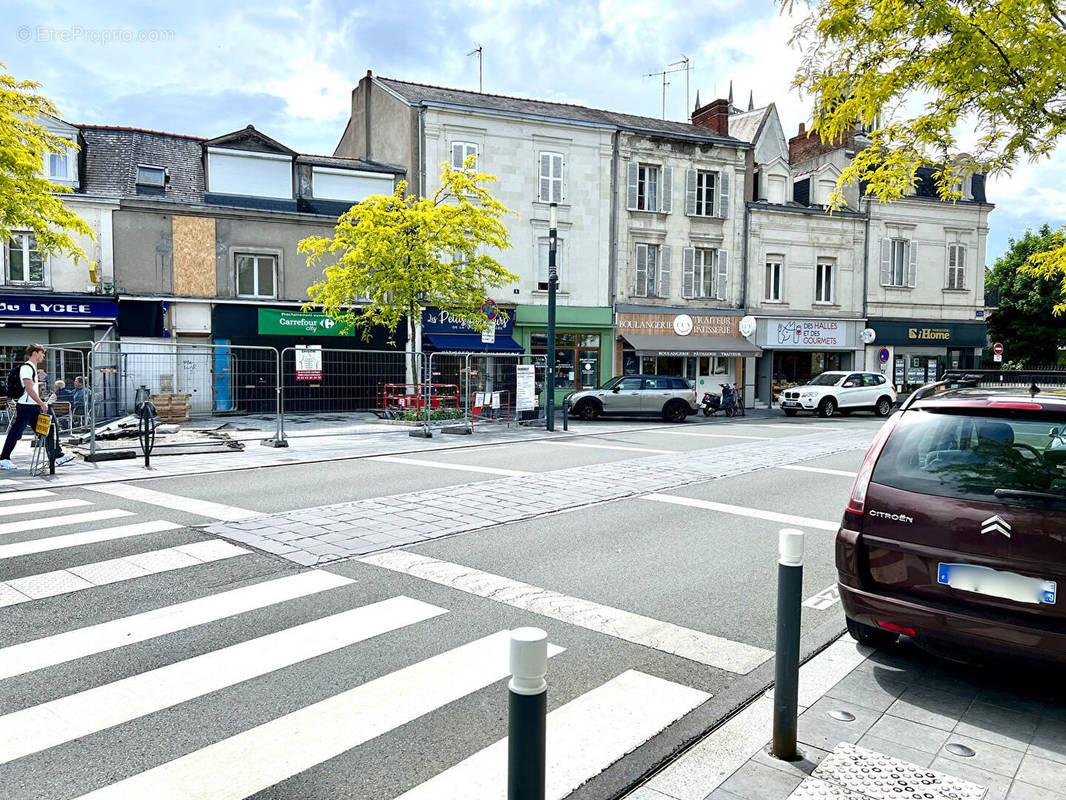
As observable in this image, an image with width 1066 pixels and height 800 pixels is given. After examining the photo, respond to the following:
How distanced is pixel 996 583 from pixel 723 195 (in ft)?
98.1

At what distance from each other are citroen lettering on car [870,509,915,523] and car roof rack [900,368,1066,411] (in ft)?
2.39

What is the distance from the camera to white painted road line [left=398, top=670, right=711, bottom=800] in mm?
3088

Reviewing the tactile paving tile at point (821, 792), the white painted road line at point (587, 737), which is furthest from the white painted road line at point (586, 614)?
the tactile paving tile at point (821, 792)

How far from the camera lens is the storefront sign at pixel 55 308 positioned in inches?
834

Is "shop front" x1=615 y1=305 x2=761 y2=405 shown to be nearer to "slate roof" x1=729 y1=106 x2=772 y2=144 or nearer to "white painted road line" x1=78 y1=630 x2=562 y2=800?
"slate roof" x1=729 y1=106 x2=772 y2=144

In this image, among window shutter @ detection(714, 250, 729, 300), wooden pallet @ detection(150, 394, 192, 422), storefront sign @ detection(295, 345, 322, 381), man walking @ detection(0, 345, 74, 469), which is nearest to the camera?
man walking @ detection(0, 345, 74, 469)

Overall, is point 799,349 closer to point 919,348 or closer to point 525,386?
point 919,348

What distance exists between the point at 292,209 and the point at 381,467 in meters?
15.8

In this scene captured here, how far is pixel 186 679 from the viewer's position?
13.3ft

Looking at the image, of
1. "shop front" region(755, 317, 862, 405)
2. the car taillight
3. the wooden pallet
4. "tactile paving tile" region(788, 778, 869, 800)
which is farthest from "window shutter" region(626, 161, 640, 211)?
"tactile paving tile" region(788, 778, 869, 800)

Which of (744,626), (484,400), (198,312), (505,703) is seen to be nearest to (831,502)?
(744,626)

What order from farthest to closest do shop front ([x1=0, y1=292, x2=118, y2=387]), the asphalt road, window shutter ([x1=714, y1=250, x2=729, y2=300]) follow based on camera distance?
window shutter ([x1=714, y1=250, x2=729, y2=300]) → shop front ([x1=0, y1=292, x2=118, y2=387]) → the asphalt road

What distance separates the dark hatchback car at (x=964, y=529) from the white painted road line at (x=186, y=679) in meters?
2.68

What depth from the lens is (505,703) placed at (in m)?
3.83
